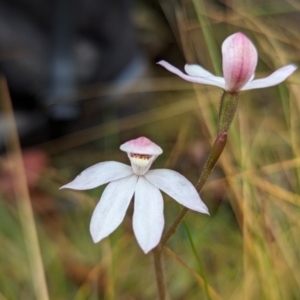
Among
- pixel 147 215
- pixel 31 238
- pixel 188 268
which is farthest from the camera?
pixel 31 238

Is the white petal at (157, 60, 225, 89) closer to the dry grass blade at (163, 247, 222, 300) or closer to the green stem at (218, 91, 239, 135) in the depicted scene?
the green stem at (218, 91, 239, 135)

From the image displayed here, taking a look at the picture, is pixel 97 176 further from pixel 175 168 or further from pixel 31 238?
pixel 175 168

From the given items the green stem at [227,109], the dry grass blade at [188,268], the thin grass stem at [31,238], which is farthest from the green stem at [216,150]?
the thin grass stem at [31,238]

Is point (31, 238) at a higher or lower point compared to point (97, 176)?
lower

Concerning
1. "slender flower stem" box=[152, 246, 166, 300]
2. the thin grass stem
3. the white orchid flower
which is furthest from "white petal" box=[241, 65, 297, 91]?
the thin grass stem

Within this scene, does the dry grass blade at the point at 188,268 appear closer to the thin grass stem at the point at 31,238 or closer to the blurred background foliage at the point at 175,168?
the blurred background foliage at the point at 175,168

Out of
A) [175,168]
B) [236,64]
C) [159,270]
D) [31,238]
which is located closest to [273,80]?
[236,64]

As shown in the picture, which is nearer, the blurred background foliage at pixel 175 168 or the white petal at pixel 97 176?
the white petal at pixel 97 176
